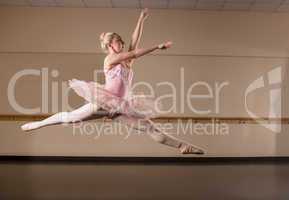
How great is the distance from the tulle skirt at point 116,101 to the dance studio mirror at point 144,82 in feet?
0.05

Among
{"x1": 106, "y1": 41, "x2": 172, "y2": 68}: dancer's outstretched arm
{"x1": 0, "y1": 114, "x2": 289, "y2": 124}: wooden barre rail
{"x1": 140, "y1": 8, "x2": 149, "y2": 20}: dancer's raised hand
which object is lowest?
{"x1": 0, "y1": 114, "x2": 289, "y2": 124}: wooden barre rail

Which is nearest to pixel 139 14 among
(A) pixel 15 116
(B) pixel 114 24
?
(B) pixel 114 24

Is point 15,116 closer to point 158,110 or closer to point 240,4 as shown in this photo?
point 158,110

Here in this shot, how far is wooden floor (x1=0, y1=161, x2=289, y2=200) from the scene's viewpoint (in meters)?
3.50

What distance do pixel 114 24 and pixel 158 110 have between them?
1.37m

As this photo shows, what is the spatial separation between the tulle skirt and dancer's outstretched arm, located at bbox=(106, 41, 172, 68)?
357mm

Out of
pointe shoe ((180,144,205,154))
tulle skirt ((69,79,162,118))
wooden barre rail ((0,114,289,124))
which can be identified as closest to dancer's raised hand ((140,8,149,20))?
tulle skirt ((69,79,162,118))

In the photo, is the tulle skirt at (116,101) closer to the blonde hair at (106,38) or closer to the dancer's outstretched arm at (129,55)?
the dancer's outstretched arm at (129,55)

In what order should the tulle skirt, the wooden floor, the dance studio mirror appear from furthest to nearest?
the dance studio mirror
the tulle skirt
the wooden floor

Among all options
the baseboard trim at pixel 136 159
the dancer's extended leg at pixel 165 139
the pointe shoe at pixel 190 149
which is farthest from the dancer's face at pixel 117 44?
the pointe shoe at pixel 190 149

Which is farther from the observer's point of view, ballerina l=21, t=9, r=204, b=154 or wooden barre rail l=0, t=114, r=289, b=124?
wooden barre rail l=0, t=114, r=289, b=124

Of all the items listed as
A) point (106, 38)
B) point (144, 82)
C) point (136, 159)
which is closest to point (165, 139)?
point (136, 159)

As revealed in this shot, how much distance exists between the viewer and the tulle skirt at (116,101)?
16.6 feet

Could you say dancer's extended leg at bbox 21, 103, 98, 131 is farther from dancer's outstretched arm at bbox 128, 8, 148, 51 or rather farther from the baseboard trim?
dancer's outstretched arm at bbox 128, 8, 148, 51
